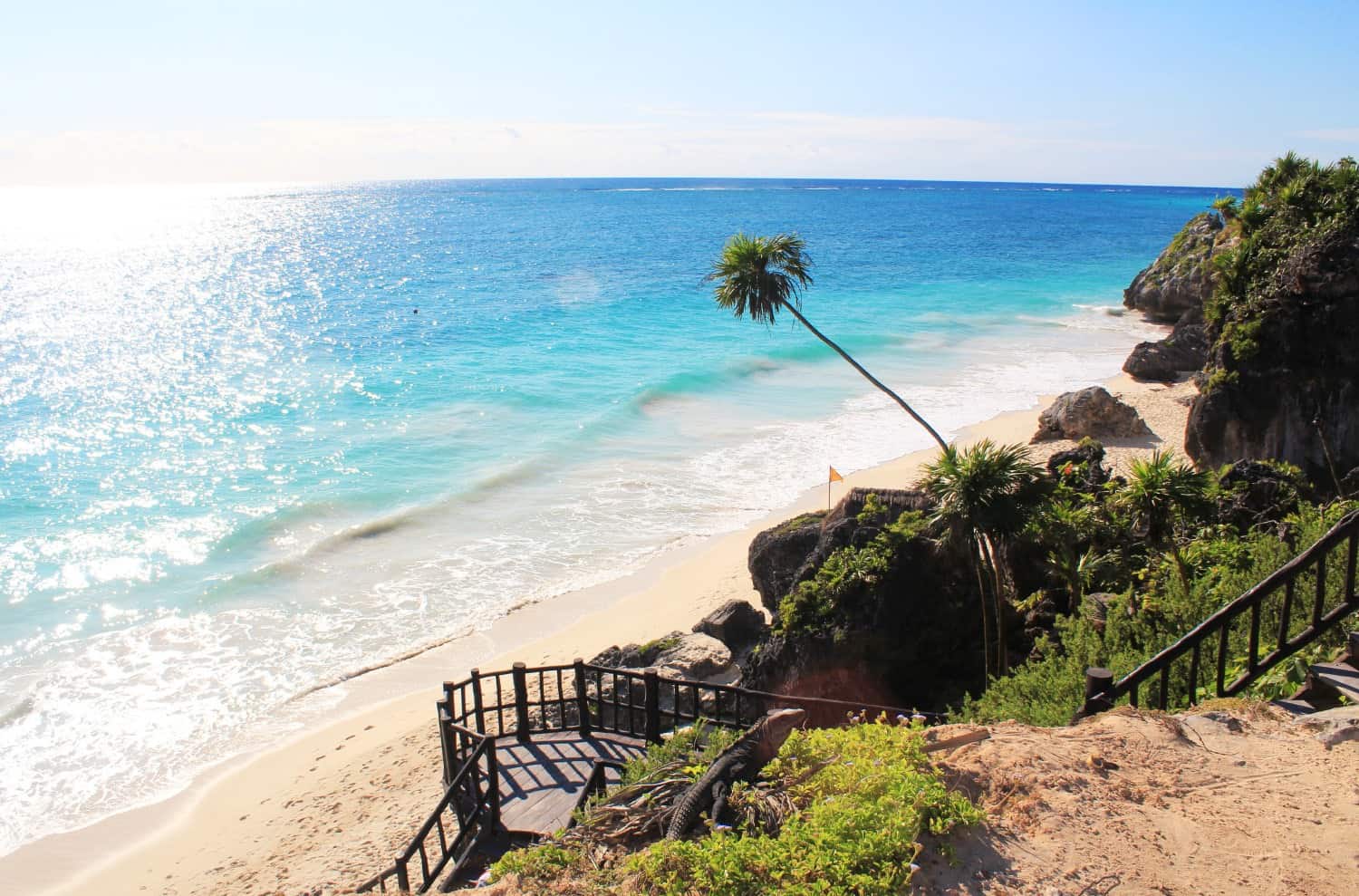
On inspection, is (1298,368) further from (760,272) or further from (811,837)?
(811,837)

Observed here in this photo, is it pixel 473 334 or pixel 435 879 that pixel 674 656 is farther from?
pixel 473 334

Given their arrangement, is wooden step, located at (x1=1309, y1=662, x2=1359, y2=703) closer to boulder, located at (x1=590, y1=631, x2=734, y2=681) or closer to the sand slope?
the sand slope

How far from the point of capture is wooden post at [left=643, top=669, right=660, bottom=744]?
10133mm

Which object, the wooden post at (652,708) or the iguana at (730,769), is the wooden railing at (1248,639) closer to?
the iguana at (730,769)

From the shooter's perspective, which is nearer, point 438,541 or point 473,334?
point 438,541

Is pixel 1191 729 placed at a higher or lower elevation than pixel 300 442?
higher

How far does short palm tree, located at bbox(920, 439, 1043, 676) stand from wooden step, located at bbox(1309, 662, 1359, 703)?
12.7ft

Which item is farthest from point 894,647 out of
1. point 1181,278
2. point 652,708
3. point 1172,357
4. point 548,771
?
point 1181,278

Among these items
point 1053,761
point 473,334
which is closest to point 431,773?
point 1053,761

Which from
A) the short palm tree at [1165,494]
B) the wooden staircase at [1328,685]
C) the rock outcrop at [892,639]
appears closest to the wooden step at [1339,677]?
the wooden staircase at [1328,685]

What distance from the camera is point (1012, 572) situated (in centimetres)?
1405

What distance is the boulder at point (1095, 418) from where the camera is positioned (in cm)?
2602

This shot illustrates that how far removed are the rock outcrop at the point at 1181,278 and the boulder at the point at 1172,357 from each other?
8.37 m

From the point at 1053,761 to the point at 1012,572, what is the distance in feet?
25.3
